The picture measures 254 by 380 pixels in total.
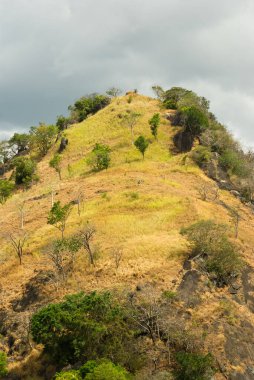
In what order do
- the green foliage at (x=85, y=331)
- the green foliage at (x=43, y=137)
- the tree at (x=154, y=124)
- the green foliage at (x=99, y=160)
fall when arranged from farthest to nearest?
the green foliage at (x=43, y=137) < the tree at (x=154, y=124) < the green foliage at (x=99, y=160) < the green foliage at (x=85, y=331)

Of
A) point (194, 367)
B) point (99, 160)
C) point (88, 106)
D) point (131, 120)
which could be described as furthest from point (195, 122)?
point (194, 367)

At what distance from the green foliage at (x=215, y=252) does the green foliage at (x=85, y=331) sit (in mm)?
13773

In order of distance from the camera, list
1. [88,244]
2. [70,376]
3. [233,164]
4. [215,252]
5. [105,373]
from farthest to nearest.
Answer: [233,164]
[88,244]
[215,252]
[70,376]
[105,373]

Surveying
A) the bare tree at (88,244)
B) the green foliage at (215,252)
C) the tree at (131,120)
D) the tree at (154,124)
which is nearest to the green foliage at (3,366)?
the bare tree at (88,244)

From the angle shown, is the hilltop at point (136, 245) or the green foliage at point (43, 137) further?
the green foliage at point (43, 137)

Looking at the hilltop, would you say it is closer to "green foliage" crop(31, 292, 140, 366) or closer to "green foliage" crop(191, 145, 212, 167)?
"green foliage" crop(191, 145, 212, 167)

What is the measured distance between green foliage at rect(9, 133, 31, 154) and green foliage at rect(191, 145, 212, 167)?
5772 cm

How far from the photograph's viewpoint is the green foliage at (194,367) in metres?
28.4

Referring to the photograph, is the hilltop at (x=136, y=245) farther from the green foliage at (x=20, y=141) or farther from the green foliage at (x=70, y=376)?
the green foliage at (x=20, y=141)

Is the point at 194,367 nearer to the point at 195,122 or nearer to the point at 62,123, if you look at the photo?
the point at 195,122

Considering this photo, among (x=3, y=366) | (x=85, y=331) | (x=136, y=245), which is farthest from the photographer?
(x=136, y=245)

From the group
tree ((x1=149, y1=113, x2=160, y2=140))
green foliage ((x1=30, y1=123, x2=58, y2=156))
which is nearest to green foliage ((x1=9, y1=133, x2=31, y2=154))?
green foliage ((x1=30, y1=123, x2=58, y2=156))

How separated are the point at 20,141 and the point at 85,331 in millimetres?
100624

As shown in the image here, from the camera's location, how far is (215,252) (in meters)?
43.7
